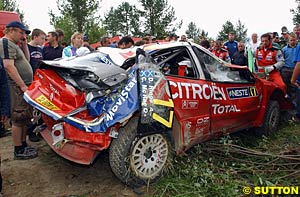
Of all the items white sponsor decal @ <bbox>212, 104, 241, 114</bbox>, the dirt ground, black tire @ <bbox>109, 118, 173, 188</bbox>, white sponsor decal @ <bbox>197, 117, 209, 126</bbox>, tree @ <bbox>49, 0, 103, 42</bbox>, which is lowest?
the dirt ground

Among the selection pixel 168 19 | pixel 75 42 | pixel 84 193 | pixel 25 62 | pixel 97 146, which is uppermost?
pixel 168 19

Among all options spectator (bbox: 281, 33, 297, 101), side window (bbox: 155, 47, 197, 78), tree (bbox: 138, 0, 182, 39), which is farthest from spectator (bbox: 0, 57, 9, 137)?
tree (bbox: 138, 0, 182, 39)

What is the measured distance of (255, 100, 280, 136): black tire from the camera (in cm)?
497

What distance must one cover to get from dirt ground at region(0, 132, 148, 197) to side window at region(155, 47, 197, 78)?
4.64ft

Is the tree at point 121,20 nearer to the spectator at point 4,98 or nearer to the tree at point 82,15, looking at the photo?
the tree at point 82,15

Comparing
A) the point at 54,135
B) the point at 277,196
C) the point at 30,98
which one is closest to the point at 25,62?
the point at 30,98

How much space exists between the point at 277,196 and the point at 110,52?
2498 millimetres

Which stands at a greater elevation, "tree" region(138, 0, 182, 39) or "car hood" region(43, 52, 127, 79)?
"tree" region(138, 0, 182, 39)

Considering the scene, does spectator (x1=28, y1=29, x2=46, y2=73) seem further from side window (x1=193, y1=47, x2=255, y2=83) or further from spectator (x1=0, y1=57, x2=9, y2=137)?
side window (x1=193, y1=47, x2=255, y2=83)

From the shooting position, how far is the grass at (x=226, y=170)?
3225mm

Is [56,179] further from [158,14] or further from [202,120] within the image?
[158,14]

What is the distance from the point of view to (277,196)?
3.05 metres

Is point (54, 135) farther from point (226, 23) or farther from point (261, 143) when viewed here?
point (226, 23)

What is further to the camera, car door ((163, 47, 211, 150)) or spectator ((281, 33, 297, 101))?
spectator ((281, 33, 297, 101))
